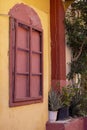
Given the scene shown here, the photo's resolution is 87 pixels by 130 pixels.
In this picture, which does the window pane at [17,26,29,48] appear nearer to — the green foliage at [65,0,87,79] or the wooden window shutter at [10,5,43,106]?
the wooden window shutter at [10,5,43,106]

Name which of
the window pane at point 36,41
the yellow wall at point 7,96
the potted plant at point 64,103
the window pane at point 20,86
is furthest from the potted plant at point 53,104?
Result: the window pane at point 20,86

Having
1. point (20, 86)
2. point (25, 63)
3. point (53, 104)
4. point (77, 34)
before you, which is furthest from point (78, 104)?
point (20, 86)

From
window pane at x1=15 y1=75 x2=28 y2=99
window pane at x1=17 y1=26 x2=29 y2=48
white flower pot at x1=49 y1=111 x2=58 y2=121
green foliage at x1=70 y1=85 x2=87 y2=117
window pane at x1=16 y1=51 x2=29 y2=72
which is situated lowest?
white flower pot at x1=49 y1=111 x2=58 y2=121

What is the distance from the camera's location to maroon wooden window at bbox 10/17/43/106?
7.45 metres

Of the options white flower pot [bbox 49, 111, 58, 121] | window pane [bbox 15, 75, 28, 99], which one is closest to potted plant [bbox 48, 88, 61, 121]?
white flower pot [bbox 49, 111, 58, 121]

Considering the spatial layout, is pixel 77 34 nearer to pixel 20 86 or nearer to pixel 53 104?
pixel 53 104

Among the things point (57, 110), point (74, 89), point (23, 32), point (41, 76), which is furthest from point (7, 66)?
point (74, 89)

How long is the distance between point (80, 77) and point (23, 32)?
4.18 meters

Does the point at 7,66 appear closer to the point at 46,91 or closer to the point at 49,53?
the point at 46,91

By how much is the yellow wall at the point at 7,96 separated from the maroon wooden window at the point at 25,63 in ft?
0.56

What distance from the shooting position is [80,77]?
38.7 feet

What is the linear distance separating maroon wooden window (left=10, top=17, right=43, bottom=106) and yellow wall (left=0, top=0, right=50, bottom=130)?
172 millimetres

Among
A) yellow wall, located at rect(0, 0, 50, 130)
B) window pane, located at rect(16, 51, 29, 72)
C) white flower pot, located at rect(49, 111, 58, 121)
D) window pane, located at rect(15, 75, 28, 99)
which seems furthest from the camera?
white flower pot, located at rect(49, 111, 58, 121)

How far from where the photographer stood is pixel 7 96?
7.12 metres
